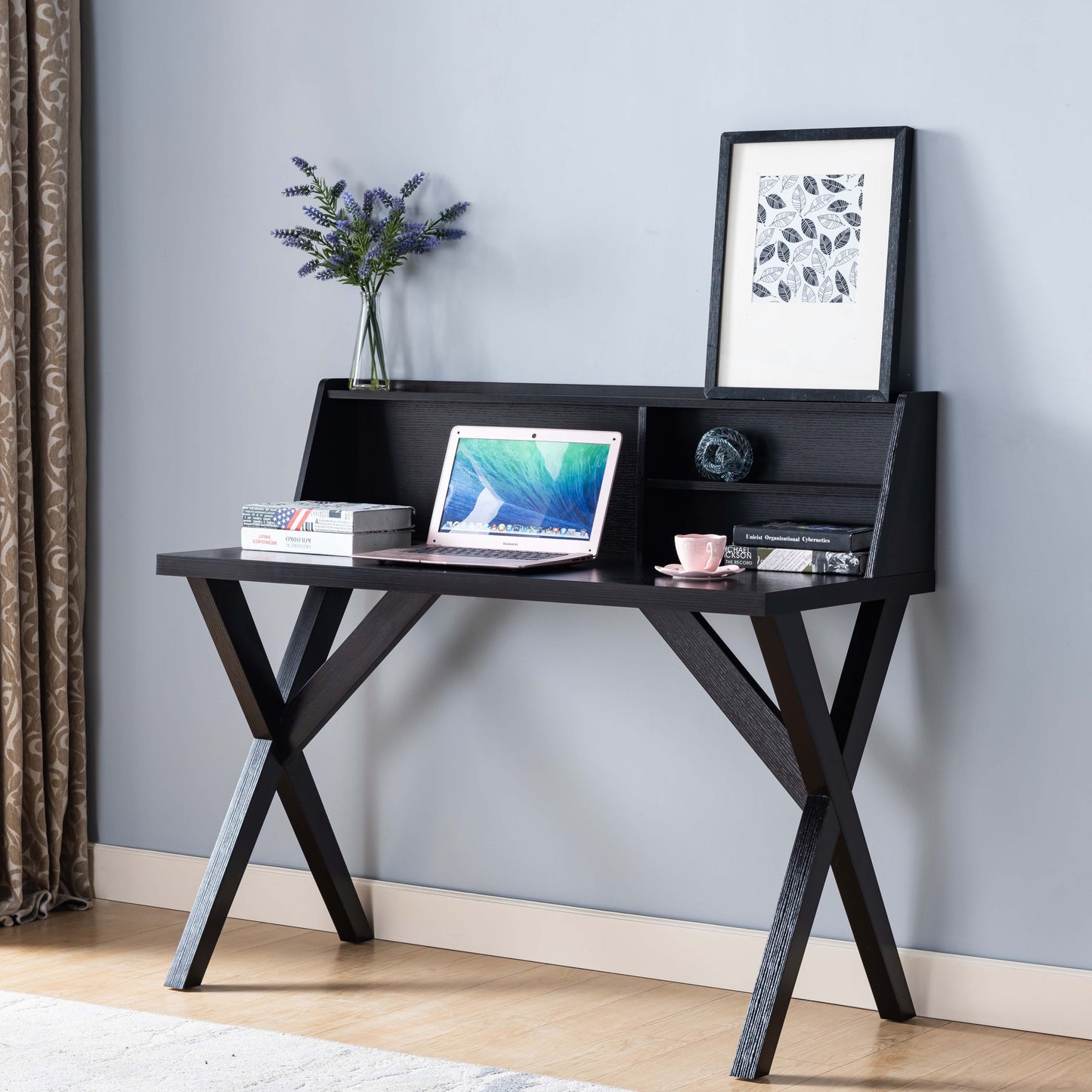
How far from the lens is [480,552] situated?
2.76 metres

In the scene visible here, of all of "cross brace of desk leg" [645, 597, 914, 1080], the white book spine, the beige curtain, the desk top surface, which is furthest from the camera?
the beige curtain

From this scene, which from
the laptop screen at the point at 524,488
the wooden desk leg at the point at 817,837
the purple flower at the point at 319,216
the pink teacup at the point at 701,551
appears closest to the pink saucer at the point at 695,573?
the pink teacup at the point at 701,551

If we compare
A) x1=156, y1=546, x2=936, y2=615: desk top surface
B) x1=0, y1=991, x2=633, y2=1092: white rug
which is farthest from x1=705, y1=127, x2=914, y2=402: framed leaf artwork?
x1=0, y1=991, x2=633, y2=1092: white rug

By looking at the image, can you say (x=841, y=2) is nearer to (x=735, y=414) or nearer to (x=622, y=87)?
(x=622, y=87)

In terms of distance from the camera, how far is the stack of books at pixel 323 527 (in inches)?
110

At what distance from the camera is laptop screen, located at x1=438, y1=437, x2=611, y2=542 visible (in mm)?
2861

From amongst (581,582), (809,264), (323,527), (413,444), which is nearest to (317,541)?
(323,527)

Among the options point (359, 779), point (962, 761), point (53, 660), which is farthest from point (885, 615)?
point (53, 660)

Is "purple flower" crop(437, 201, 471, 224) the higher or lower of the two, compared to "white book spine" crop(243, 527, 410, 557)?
higher

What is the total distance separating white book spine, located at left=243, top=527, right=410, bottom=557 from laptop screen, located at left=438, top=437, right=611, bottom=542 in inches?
5.3

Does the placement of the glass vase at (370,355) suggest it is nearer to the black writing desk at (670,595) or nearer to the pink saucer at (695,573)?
the black writing desk at (670,595)

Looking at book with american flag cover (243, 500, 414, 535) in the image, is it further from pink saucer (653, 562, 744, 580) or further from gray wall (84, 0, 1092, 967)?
pink saucer (653, 562, 744, 580)

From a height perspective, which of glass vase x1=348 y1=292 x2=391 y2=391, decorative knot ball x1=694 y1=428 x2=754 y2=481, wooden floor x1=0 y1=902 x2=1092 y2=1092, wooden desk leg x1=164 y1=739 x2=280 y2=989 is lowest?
wooden floor x1=0 y1=902 x2=1092 y2=1092

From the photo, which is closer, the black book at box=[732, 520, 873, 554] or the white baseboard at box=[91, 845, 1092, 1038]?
the black book at box=[732, 520, 873, 554]
